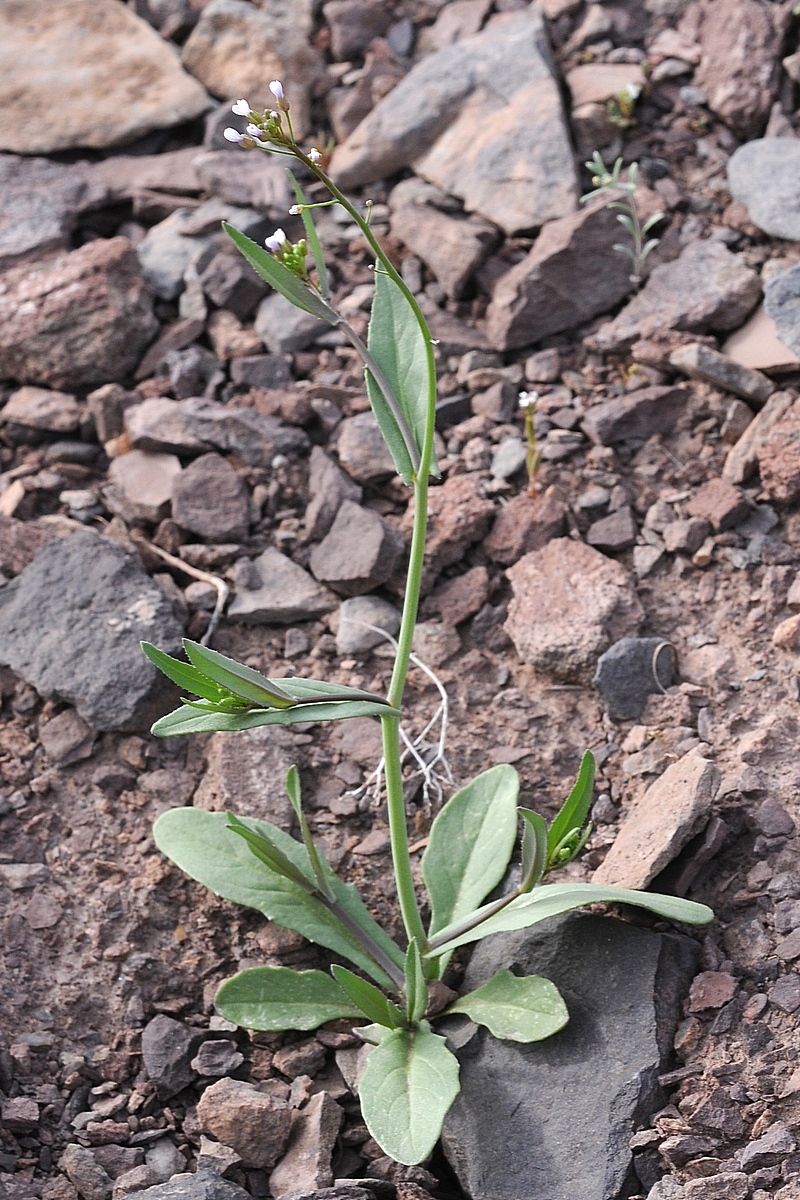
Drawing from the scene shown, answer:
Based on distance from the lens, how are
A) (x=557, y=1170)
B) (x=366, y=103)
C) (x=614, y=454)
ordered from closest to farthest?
(x=557, y=1170) → (x=614, y=454) → (x=366, y=103)

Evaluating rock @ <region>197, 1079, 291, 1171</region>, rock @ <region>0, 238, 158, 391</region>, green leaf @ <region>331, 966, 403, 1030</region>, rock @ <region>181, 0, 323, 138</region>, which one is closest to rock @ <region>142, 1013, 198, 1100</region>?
rock @ <region>197, 1079, 291, 1171</region>

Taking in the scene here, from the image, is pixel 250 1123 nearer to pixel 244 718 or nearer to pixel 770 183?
pixel 244 718

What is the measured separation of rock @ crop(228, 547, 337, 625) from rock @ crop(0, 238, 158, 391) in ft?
3.40

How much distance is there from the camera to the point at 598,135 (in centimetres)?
407

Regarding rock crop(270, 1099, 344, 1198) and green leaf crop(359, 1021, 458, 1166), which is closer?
green leaf crop(359, 1021, 458, 1166)

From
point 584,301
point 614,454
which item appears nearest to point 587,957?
point 614,454

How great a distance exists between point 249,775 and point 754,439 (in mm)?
1652

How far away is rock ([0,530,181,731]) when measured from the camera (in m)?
3.01

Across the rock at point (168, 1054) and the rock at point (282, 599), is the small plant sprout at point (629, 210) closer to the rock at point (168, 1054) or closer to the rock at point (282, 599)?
the rock at point (282, 599)

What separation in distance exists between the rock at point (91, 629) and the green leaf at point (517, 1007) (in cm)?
110

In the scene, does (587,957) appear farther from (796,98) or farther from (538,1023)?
(796,98)

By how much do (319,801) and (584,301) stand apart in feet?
5.92

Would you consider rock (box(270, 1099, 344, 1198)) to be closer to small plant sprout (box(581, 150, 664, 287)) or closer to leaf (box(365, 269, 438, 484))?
leaf (box(365, 269, 438, 484))

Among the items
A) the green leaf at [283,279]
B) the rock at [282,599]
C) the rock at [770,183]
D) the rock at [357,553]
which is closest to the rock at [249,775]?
the rock at [282,599]
